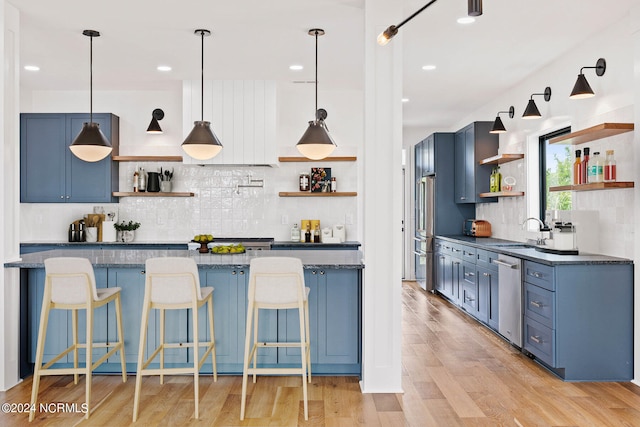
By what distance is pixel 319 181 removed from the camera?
22.2ft

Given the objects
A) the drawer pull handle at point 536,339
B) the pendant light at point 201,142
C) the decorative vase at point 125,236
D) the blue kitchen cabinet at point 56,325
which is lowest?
the drawer pull handle at point 536,339

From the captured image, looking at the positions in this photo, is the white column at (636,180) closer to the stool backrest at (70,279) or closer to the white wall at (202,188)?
the white wall at (202,188)

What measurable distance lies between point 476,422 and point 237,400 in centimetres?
153

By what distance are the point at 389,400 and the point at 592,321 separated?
66.5 inches

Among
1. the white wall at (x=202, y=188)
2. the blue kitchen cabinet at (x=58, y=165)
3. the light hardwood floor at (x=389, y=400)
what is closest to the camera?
the light hardwood floor at (x=389, y=400)

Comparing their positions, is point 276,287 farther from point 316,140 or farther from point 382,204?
point 316,140

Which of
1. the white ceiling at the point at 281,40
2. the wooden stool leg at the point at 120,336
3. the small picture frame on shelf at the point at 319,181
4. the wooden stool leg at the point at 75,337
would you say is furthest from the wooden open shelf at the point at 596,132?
the wooden stool leg at the point at 75,337

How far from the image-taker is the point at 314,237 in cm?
662

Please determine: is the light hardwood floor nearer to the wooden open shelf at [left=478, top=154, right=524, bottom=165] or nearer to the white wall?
the wooden open shelf at [left=478, top=154, right=524, bottom=165]

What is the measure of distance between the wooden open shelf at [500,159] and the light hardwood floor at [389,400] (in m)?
2.45

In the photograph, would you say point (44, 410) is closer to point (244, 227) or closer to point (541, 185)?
point (244, 227)

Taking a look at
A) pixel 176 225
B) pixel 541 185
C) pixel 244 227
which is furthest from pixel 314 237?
pixel 541 185

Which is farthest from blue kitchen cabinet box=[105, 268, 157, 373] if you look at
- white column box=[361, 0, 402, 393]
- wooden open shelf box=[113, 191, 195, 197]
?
wooden open shelf box=[113, 191, 195, 197]

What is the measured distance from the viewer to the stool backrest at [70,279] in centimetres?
355
